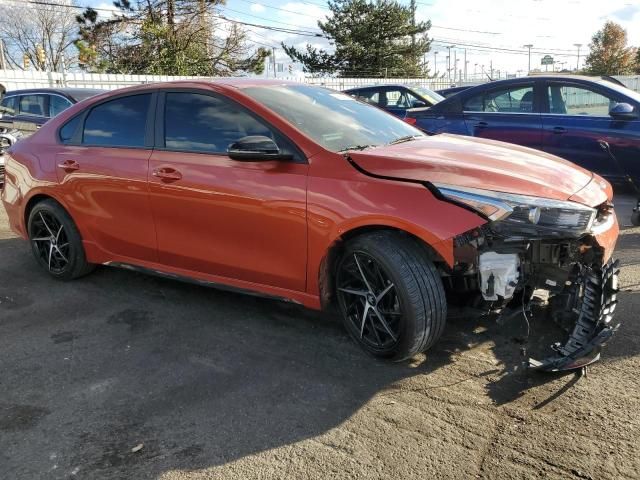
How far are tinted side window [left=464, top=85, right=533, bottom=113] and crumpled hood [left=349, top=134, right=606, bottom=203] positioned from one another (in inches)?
174

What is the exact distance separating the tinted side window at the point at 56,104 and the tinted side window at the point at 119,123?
6.45 m

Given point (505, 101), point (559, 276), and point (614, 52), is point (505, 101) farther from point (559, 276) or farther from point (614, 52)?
point (614, 52)

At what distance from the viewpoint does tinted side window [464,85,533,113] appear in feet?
25.6

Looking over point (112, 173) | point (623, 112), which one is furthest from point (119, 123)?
point (623, 112)

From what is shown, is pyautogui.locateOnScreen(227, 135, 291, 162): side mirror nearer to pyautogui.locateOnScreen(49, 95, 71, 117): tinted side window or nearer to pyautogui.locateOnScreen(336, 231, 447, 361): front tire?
pyautogui.locateOnScreen(336, 231, 447, 361): front tire

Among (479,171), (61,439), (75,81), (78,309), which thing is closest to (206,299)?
(78,309)

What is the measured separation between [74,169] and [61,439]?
251 centimetres

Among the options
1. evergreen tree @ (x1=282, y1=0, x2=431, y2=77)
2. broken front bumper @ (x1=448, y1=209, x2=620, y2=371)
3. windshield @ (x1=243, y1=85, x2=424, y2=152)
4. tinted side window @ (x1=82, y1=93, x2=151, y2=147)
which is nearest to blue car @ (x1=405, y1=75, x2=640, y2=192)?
windshield @ (x1=243, y1=85, x2=424, y2=152)

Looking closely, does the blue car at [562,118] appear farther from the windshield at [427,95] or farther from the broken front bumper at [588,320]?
the broken front bumper at [588,320]

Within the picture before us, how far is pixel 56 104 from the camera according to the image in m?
10.6

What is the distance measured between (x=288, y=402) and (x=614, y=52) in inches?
2508

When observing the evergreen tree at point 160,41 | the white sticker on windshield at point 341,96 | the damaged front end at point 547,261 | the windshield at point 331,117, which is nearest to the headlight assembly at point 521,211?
the damaged front end at point 547,261

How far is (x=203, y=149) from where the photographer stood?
3914 mm

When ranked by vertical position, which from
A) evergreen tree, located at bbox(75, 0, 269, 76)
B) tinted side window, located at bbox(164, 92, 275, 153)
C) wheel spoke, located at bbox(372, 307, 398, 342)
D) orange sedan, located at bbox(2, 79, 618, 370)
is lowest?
wheel spoke, located at bbox(372, 307, 398, 342)
